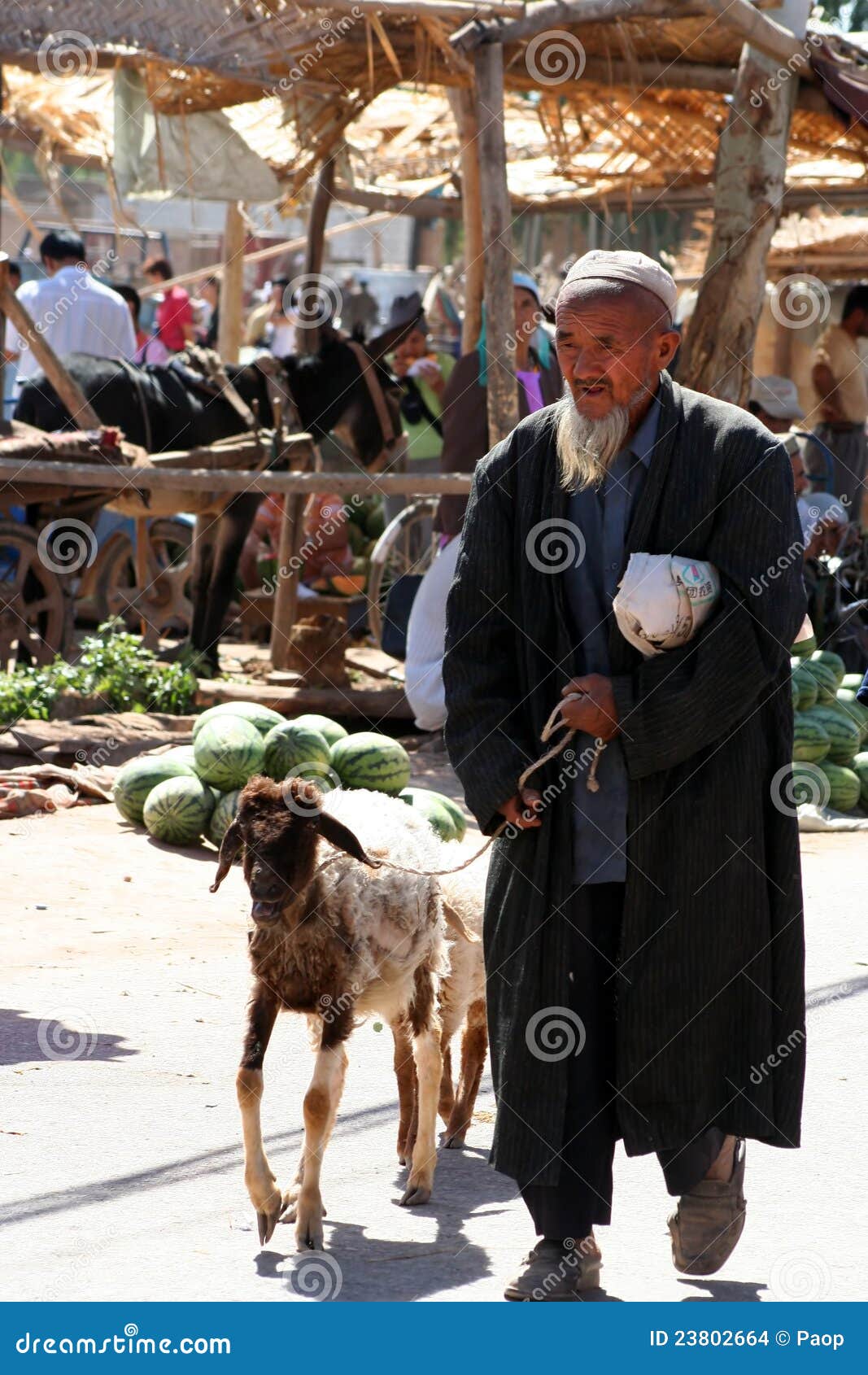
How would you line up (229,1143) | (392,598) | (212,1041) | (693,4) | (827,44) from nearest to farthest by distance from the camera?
(229,1143) < (212,1041) < (693,4) < (827,44) < (392,598)

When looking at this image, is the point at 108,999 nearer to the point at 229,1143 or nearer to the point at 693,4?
the point at 229,1143

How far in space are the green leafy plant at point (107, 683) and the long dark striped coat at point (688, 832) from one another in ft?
20.8

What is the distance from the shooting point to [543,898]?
3.79 meters

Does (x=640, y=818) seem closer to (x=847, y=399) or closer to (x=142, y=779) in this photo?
(x=142, y=779)

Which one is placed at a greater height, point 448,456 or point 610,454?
point 610,454

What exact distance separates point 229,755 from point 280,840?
3.96m

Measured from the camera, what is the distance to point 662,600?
139 inches

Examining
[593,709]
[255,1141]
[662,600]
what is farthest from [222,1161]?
[662,600]

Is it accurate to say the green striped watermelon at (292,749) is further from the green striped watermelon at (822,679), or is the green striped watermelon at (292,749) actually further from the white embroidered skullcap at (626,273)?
the white embroidered skullcap at (626,273)

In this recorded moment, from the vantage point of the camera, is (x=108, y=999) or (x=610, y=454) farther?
(x=108, y=999)

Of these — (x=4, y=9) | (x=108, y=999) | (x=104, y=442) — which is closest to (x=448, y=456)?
(x=104, y=442)

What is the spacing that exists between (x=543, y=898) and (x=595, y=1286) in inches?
35.0

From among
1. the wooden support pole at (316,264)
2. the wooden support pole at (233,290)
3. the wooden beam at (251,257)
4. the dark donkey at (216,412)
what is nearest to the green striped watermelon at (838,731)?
the dark donkey at (216,412)

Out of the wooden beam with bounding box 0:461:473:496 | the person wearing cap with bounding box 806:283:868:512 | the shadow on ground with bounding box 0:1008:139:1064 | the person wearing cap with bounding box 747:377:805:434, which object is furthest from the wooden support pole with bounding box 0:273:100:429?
the person wearing cap with bounding box 806:283:868:512
